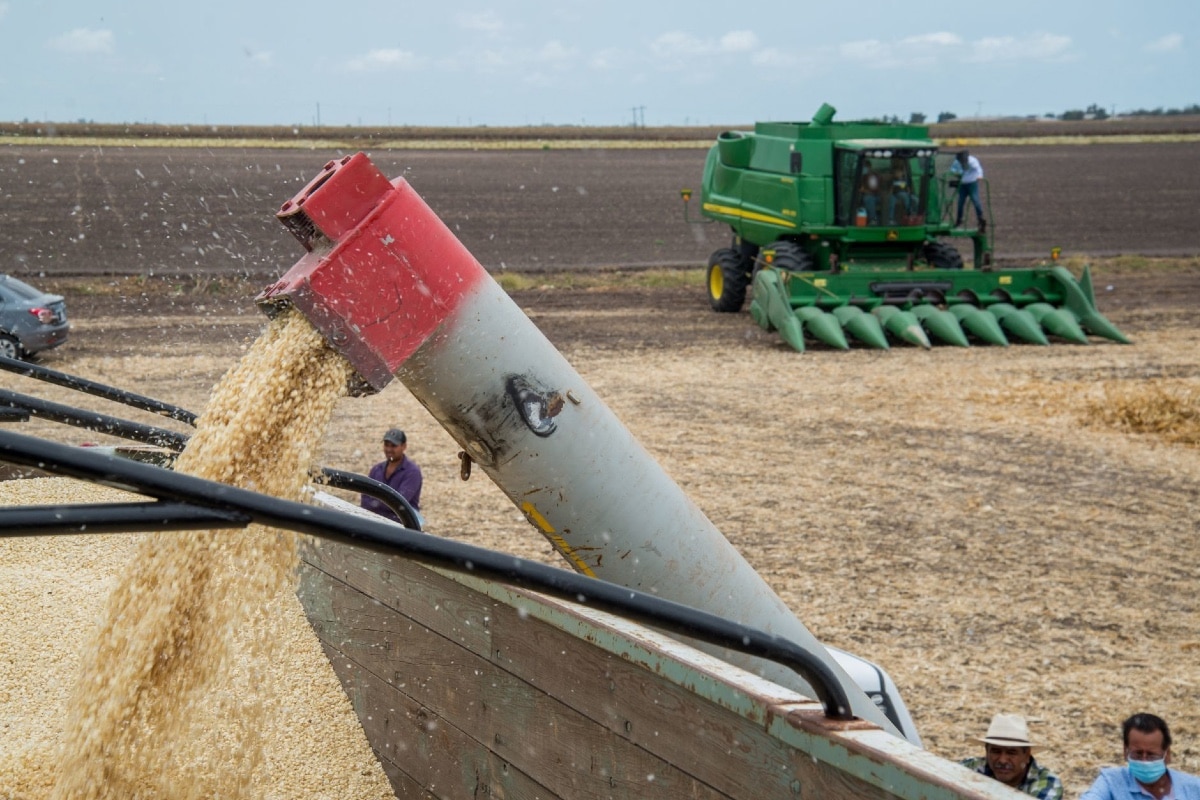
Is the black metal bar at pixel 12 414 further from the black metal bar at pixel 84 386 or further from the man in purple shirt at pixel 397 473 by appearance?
the man in purple shirt at pixel 397 473

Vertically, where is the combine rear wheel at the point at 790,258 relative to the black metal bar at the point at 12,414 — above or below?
below

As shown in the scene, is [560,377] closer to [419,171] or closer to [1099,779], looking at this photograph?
[1099,779]

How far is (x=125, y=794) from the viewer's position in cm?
289

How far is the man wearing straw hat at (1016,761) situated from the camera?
3803 millimetres

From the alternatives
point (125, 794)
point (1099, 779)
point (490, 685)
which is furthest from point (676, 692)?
point (1099, 779)

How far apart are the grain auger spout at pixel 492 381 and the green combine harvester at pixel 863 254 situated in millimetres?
10575

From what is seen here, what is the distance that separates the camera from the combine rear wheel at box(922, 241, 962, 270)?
1603cm

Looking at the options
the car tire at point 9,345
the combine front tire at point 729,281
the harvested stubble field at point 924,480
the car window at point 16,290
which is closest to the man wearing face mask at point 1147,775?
the harvested stubble field at point 924,480

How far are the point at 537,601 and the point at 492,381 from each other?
1.56 feet

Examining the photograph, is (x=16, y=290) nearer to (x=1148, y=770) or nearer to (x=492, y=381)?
(x=492, y=381)

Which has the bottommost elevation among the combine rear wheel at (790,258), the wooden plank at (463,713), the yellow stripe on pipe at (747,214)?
the wooden plank at (463,713)

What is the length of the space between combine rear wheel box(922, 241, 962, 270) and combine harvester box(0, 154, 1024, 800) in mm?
13687

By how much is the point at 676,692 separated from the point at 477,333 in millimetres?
878

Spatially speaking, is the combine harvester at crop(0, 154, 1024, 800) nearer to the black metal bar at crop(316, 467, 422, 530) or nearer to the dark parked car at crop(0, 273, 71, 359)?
the black metal bar at crop(316, 467, 422, 530)
